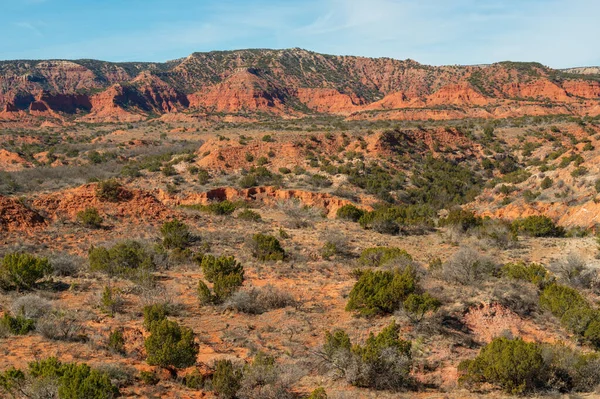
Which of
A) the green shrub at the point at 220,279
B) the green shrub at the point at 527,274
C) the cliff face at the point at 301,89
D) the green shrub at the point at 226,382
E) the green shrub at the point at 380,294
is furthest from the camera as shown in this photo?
the cliff face at the point at 301,89

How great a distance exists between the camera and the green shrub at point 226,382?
7.91m

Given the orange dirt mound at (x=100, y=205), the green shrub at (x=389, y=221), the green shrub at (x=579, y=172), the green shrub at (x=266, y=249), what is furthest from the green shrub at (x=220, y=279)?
the green shrub at (x=579, y=172)

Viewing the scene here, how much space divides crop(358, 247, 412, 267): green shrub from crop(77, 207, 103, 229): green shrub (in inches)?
495

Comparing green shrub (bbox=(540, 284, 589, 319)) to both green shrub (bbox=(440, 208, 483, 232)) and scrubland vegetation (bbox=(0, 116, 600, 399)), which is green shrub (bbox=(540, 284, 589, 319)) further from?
green shrub (bbox=(440, 208, 483, 232))

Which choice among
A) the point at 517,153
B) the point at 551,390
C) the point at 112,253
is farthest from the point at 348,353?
the point at 517,153

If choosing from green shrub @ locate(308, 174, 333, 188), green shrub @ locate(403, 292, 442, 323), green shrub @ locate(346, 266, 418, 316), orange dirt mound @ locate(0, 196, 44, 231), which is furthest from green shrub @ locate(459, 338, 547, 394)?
green shrub @ locate(308, 174, 333, 188)

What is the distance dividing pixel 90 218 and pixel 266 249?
354 inches

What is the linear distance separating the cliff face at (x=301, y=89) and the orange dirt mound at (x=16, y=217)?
7235cm

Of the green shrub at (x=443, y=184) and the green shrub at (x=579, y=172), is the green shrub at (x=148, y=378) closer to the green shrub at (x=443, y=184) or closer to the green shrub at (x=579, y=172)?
the green shrub at (x=443, y=184)

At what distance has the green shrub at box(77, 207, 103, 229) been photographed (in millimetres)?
Result: 20172

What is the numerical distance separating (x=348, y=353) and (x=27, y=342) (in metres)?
7.21

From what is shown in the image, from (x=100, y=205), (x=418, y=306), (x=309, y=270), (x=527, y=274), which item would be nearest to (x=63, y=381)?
(x=418, y=306)

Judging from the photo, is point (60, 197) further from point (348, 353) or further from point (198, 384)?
point (348, 353)

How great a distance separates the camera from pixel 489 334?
10742mm
